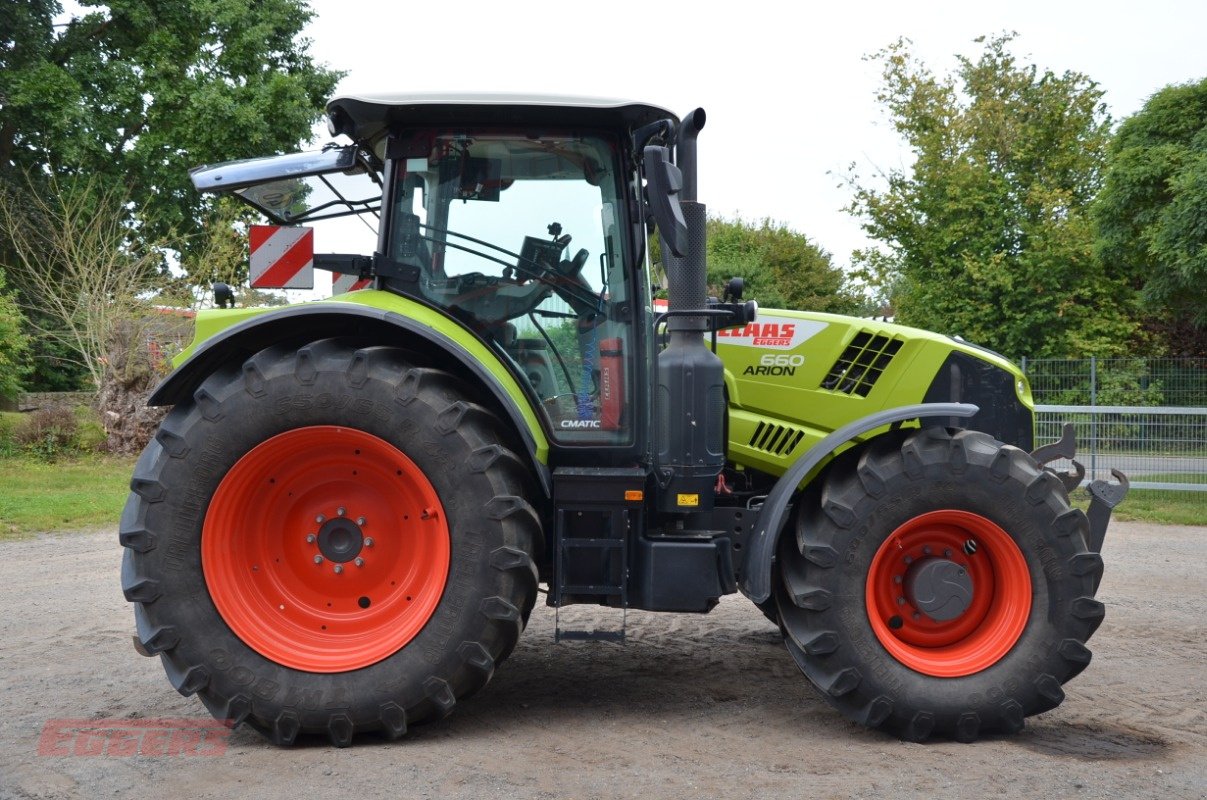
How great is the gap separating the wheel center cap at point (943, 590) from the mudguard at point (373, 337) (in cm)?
158

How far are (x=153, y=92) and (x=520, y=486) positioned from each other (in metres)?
21.5

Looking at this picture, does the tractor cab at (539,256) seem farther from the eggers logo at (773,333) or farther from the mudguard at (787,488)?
the eggers logo at (773,333)

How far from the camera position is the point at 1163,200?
15.3 meters

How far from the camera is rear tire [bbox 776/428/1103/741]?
4.16m

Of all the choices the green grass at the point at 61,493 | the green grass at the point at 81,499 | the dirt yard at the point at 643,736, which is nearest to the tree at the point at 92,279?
the green grass at the point at 61,493

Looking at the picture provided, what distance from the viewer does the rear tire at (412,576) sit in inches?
159

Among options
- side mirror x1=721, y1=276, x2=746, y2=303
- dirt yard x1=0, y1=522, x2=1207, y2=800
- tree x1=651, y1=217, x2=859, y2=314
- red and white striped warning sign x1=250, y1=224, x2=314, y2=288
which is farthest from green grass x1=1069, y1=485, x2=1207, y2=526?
tree x1=651, y1=217, x2=859, y2=314

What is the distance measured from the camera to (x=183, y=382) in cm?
434

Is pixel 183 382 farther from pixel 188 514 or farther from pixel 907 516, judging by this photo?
pixel 907 516

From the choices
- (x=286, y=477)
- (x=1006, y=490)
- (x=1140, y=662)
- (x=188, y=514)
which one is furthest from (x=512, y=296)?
(x=1140, y=662)

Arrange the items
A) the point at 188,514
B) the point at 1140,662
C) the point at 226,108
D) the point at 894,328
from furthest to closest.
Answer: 1. the point at 226,108
2. the point at 1140,662
3. the point at 894,328
4. the point at 188,514

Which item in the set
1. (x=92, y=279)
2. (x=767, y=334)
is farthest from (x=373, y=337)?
(x=92, y=279)

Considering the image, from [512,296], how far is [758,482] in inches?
63.7

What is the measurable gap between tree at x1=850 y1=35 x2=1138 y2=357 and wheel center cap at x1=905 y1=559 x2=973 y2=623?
1727 centimetres
